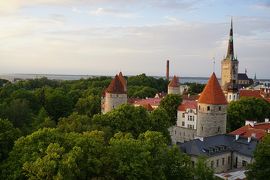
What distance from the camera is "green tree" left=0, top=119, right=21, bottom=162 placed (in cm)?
2566

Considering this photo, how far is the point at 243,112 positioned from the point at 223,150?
15.0 meters

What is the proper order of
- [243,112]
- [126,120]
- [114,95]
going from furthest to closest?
[114,95], [243,112], [126,120]

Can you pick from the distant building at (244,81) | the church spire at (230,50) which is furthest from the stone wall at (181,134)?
the distant building at (244,81)

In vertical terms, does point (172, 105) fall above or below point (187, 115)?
above

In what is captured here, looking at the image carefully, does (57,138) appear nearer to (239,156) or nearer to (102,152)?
(102,152)

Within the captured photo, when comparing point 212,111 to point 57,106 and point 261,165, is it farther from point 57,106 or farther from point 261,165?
point 57,106

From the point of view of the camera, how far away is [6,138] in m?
26.5

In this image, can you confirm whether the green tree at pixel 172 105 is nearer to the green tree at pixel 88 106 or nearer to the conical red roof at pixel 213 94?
the conical red roof at pixel 213 94

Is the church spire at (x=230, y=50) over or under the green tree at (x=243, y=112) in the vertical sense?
over

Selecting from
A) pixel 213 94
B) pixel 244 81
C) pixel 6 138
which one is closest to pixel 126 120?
pixel 213 94

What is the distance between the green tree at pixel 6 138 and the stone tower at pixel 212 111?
22470 mm

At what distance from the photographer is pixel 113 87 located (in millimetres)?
52438

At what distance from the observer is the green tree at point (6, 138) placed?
1010 inches

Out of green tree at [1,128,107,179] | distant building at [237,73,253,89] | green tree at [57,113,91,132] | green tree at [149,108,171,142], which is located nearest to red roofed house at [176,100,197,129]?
green tree at [149,108,171,142]
